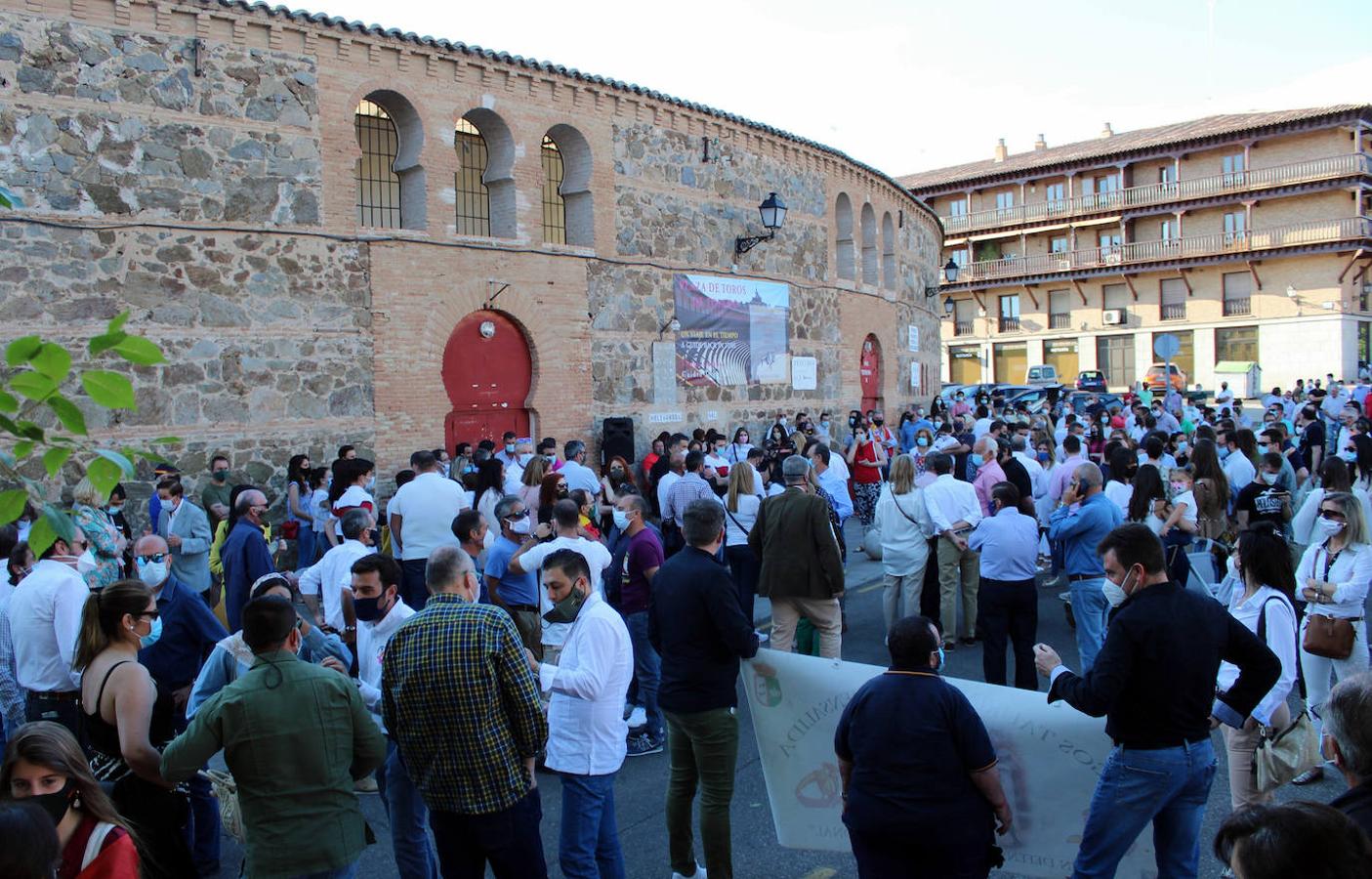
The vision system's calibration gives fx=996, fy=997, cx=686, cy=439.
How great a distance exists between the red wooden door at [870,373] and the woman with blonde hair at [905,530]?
51.8 ft

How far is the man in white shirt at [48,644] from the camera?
5426 millimetres

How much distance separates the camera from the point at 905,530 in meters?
8.92

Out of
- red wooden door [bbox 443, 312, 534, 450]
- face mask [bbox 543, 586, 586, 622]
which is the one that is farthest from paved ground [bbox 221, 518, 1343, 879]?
red wooden door [bbox 443, 312, 534, 450]

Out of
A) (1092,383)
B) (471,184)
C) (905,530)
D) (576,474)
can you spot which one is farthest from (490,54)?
(1092,383)

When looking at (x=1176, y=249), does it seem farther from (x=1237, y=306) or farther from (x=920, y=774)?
(x=920, y=774)

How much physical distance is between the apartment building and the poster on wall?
101ft

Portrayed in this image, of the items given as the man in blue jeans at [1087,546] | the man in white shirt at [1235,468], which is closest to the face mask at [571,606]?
the man in blue jeans at [1087,546]

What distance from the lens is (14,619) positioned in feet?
17.9

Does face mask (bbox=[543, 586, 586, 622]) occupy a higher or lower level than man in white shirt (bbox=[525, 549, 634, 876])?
higher

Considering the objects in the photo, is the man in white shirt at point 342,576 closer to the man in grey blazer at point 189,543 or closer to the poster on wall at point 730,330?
the man in grey blazer at point 189,543

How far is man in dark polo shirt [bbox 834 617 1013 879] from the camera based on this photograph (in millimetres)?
3629

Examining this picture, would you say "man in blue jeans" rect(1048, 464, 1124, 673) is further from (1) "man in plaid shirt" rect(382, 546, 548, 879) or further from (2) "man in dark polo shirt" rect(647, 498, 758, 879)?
(1) "man in plaid shirt" rect(382, 546, 548, 879)

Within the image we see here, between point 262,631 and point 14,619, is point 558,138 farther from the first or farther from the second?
point 262,631

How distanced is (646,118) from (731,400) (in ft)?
18.2
